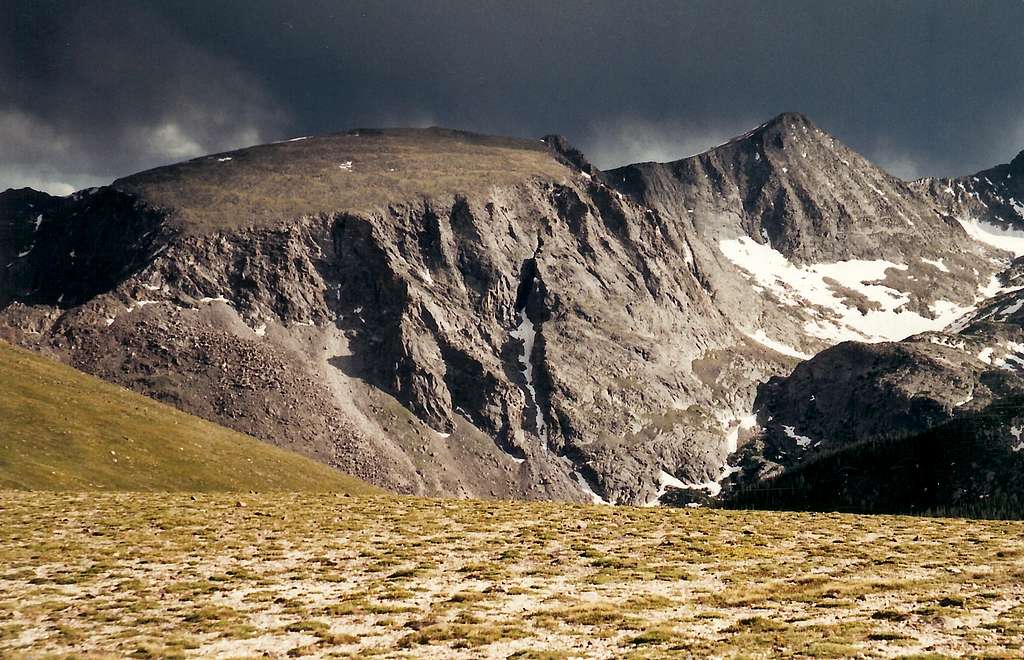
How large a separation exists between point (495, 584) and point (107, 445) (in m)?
76.9

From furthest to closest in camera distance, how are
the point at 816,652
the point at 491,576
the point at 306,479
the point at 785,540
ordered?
the point at 306,479, the point at 785,540, the point at 491,576, the point at 816,652

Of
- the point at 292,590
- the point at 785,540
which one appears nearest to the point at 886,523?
the point at 785,540

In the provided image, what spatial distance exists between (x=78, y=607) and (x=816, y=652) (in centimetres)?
3191

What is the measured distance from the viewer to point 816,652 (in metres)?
25.6

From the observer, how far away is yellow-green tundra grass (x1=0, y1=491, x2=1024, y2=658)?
28516 millimetres

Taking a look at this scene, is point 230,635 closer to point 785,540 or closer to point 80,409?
point 785,540

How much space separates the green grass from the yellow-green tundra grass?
23884 mm

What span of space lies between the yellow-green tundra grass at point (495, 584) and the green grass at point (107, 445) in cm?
2388

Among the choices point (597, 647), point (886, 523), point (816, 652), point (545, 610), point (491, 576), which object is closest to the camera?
point (816, 652)

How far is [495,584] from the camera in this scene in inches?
1524

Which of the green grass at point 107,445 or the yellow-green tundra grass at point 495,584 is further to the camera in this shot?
the green grass at point 107,445

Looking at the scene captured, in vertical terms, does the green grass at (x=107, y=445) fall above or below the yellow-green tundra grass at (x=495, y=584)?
above

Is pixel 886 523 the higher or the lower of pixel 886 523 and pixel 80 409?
the lower

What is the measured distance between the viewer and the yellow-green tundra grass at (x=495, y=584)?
28516 mm
